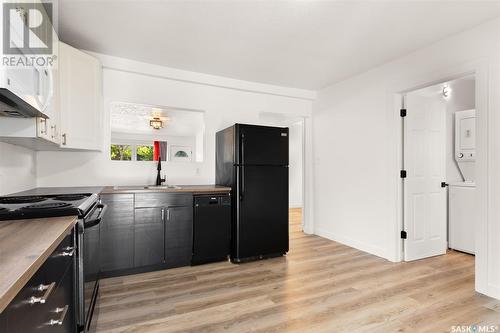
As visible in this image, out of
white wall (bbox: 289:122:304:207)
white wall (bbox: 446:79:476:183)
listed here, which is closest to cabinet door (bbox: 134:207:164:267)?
white wall (bbox: 446:79:476:183)

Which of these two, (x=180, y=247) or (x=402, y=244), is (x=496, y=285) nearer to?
(x=402, y=244)

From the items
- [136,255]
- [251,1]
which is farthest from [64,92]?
[251,1]

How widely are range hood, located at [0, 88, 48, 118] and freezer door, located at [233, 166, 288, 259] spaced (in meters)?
1.98

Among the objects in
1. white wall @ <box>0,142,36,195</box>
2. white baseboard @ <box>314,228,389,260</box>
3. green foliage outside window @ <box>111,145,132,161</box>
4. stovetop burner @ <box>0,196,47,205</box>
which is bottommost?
white baseboard @ <box>314,228,389,260</box>

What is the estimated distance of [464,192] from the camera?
140 inches

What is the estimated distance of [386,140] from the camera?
333cm

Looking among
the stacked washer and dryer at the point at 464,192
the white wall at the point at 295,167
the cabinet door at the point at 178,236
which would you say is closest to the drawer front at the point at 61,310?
the cabinet door at the point at 178,236

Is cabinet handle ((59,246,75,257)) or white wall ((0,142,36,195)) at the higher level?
white wall ((0,142,36,195))

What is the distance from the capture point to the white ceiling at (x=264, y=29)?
7.23 feet

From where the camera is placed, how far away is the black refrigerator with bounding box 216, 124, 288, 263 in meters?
3.15

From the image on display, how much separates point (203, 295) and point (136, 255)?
0.93 meters

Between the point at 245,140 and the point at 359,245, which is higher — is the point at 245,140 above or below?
above

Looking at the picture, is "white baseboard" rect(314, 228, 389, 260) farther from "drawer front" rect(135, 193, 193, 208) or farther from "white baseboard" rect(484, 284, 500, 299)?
"drawer front" rect(135, 193, 193, 208)

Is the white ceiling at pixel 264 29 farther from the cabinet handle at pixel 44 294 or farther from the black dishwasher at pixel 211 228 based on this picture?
the cabinet handle at pixel 44 294
